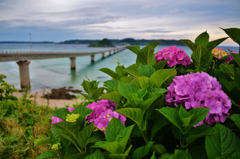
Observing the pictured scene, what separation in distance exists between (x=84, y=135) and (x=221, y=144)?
60 centimetres

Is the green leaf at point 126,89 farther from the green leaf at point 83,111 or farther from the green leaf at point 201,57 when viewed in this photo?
the green leaf at point 201,57

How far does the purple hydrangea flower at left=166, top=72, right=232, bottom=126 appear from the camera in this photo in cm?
85

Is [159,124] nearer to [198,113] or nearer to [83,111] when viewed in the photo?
[198,113]

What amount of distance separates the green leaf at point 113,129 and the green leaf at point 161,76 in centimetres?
34

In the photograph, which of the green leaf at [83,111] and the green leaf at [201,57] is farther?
the green leaf at [201,57]

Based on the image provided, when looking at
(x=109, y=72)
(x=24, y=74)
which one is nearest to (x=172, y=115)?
(x=109, y=72)

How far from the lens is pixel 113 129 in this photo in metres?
0.82

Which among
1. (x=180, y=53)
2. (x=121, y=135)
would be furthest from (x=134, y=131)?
(x=180, y=53)

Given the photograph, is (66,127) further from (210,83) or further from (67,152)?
(210,83)

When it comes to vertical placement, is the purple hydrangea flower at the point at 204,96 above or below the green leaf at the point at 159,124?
above

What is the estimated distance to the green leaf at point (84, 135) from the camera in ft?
2.75

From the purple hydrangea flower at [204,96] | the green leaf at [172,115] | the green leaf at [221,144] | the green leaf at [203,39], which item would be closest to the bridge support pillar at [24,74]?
the green leaf at [203,39]

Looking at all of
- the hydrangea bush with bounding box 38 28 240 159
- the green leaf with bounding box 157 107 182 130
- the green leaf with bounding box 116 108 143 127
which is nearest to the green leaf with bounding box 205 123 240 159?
the hydrangea bush with bounding box 38 28 240 159

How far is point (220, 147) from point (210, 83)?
0.31 metres
